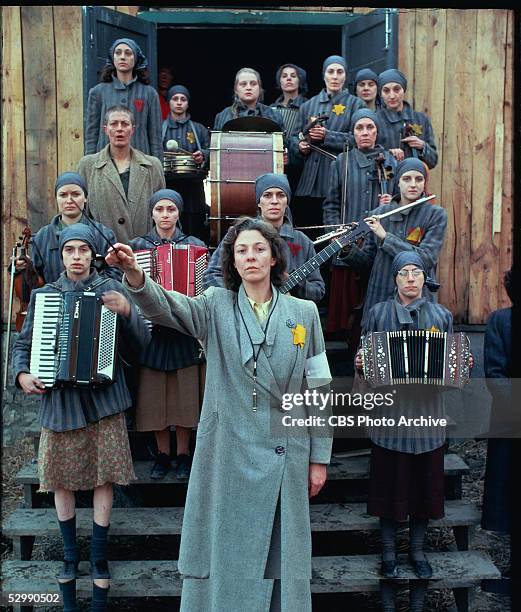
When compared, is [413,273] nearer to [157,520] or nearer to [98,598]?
[157,520]

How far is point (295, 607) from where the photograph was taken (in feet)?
12.5

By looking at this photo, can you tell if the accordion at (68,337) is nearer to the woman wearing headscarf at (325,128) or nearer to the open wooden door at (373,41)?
the woman wearing headscarf at (325,128)

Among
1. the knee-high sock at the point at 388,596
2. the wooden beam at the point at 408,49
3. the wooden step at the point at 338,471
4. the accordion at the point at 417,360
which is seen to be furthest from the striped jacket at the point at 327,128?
the knee-high sock at the point at 388,596

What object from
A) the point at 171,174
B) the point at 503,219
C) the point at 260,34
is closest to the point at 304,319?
the point at 171,174

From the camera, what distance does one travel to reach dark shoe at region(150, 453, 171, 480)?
16.9 feet

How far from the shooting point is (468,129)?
23.5 feet

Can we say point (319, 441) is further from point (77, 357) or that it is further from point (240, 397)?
point (77, 357)

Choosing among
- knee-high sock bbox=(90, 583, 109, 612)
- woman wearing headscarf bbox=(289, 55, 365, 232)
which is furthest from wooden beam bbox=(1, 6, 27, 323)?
knee-high sock bbox=(90, 583, 109, 612)

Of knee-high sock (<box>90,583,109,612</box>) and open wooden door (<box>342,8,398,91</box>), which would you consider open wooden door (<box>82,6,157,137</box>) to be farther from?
knee-high sock (<box>90,583,109,612</box>)

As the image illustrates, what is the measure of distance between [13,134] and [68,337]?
3.27 metres

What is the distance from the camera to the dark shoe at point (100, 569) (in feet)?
15.1

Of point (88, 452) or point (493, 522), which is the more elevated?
point (88, 452)

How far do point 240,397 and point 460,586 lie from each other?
6.17 ft

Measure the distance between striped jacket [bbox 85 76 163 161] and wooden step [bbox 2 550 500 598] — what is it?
9.25 ft
